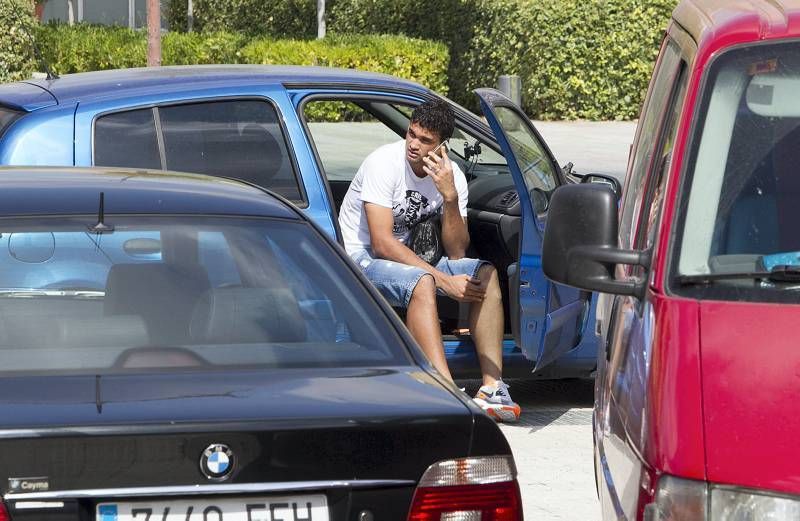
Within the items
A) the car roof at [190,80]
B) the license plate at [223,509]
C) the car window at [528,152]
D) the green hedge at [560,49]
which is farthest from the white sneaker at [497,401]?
the green hedge at [560,49]

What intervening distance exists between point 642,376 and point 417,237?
391 cm

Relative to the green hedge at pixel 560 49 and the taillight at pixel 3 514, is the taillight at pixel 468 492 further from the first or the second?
the green hedge at pixel 560 49

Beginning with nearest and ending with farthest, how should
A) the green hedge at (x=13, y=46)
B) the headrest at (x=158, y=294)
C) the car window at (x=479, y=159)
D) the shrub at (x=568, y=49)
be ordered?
the headrest at (x=158, y=294) < the car window at (x=479, y=159) < the shrub at (x=568, y=49) < the green hedge at (x=13, y=46)

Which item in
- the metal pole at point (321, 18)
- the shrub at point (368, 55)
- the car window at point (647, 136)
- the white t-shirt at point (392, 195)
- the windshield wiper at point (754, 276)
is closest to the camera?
the windshield wiper at point (754, 276)

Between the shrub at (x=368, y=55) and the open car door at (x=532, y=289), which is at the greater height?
the open car door at (x=532, y=289)

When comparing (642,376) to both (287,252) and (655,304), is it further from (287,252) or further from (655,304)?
(287,252)

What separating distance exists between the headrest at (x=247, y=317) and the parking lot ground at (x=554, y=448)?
2.12 metres

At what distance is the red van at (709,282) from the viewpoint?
2777 mm

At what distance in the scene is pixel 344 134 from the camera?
19.4m

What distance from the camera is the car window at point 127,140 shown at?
241 inches

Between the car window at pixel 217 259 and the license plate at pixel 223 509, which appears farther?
the car window at pixel 217 259

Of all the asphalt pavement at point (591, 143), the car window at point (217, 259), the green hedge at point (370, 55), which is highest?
the car window at point (217, 259)

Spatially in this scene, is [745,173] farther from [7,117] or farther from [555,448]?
[7,117]

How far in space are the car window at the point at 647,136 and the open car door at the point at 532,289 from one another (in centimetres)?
115
